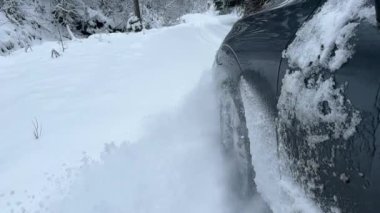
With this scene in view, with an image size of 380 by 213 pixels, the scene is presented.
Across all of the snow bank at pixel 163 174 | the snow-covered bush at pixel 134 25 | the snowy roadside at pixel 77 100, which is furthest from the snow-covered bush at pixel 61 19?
the snow bank at pixel 163 174

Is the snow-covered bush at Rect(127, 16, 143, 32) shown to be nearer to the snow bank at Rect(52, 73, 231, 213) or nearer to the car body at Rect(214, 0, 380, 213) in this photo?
the snow bank at Rect(52, 73, 231, 213)

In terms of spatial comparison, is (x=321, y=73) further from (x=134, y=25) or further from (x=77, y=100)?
(x=134, y=25)

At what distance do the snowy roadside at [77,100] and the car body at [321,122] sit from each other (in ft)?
4.07

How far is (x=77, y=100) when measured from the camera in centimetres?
484

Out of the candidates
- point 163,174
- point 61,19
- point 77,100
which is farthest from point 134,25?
point 163,174

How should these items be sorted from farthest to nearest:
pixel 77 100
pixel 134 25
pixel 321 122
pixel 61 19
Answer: pixel 61 19, pixel 134 25, pixel 77 100, pixel 321 122

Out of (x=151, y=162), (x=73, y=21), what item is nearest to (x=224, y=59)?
(x=151, y=162)

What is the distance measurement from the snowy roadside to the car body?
1240mm

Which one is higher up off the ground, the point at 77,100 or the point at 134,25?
the point at 77,100

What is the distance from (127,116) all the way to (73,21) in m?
18.1

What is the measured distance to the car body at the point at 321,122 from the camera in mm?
1490

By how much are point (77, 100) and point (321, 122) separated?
11.4 ft

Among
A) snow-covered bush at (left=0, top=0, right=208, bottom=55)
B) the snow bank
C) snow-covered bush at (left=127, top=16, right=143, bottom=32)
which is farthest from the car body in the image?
snow-covered bush at (left=127, top=16, right=143, bottom=32)

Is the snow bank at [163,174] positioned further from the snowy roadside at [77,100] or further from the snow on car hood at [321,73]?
the snow on car hood at [321,73]
